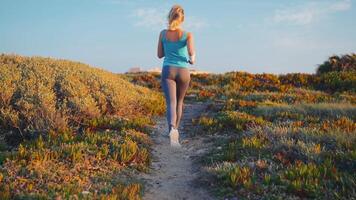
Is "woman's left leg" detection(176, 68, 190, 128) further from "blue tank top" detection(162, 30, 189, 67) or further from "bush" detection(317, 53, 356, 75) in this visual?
"bush" detection(317, 53, 356, 75)

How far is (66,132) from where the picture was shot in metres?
9.59

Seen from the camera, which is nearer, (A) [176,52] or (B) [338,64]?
(A) [176,52]

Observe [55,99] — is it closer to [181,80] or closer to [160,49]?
[160,49]

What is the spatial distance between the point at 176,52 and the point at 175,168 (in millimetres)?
2647

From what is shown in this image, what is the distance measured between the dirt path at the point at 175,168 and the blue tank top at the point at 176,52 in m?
1.92

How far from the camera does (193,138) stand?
11039mm

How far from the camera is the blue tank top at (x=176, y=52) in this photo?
9625mm

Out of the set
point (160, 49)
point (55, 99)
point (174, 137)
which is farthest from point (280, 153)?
point (55, 99)

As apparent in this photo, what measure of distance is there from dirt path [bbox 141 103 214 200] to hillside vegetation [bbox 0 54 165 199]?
301 millimetres

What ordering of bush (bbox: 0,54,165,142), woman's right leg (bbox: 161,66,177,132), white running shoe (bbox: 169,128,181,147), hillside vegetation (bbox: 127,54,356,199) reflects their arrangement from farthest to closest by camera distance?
bush (bbox: 0,54,165,142), white running shoe (bbox: 169,128,181,147), woman's right leg (bbox: 161,66,177,132), hillside vegetation (bbox: 127,54,356,199)

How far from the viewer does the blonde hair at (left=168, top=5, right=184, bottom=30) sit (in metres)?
9.69

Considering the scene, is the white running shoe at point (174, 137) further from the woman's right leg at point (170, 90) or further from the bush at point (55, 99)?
the bush at point (55, 99)

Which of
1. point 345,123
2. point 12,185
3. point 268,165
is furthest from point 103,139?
point 345,123

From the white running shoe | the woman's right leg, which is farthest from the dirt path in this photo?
the woman's right leg
